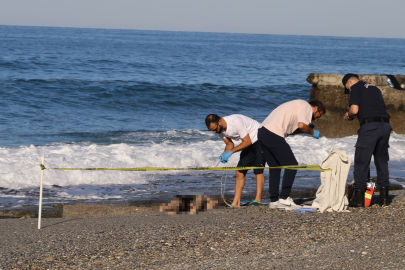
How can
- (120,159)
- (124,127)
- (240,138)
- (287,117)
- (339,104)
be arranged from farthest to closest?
(124,127), (339,104), (120,159), (240,138), (287,117)

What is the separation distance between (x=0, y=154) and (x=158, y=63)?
25342 mm

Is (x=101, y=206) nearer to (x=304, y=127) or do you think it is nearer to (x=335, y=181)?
(x=304, y=127)

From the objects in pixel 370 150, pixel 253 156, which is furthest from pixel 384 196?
pixel 253 156

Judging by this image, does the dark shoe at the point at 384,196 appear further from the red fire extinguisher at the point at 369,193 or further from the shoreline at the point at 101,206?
the shoreline at the point at 101,206

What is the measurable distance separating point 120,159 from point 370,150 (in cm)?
542

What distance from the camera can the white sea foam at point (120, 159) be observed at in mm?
7375

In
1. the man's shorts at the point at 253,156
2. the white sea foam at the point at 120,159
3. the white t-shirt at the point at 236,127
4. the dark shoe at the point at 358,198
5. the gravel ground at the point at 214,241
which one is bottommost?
the white sea foam at the point at 120,159

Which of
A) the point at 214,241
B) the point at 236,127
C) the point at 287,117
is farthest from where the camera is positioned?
the point at 236,127

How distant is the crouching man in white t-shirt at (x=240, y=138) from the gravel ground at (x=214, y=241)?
65 cm

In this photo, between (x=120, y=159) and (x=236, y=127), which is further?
(x=120, y=159)

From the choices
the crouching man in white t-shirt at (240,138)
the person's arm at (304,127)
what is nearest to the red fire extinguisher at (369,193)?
the person's arm at (304,127)

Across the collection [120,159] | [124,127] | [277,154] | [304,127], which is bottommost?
[124,127]

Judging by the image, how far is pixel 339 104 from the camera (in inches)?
466

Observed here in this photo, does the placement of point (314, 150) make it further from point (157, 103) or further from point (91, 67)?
point (91, 67)
